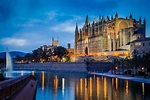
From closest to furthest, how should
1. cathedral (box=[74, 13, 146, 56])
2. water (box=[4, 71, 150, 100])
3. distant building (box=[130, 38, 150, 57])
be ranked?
water (box=[4, 71, 150, 100])
distant building (box=[130, 38, 150, 57])
cathedral (box=[74, 13, 146, 56])

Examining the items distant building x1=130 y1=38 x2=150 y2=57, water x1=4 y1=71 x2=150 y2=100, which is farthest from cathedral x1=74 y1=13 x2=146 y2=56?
water x1=4 y1=71 x2=150 y2=100

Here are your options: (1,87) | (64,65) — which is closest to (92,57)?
(64,65)

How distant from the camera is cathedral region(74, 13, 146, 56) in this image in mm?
116375

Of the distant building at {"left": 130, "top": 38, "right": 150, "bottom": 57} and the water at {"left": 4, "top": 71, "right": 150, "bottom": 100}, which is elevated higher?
the distant building at {"left": 130, "top": 38, "right": 150, "bottom": 57}

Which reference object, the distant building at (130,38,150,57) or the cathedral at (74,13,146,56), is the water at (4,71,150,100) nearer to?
the distant building at (130,38,150,57)

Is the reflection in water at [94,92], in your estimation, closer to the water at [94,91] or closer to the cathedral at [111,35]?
the water at [94,91]

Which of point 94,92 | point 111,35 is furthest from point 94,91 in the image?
point 111,35

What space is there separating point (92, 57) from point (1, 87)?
118454 millimetres

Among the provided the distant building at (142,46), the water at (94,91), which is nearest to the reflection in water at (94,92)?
the water at (94,91)

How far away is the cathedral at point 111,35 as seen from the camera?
116 metres

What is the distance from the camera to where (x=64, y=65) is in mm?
121000

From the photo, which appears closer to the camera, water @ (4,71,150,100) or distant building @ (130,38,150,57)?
water @ (4,71,150,100)

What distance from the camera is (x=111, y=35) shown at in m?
127

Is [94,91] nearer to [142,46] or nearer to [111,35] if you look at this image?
[142,46]
